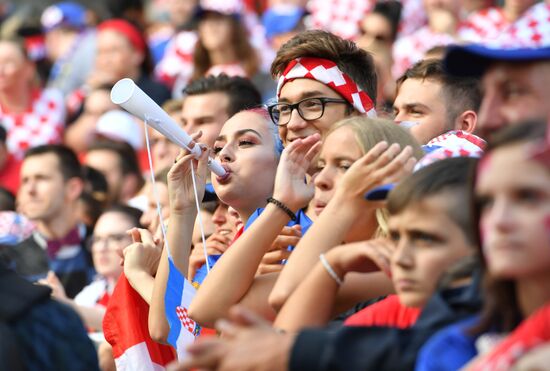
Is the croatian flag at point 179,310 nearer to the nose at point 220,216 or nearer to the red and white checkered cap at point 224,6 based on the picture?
the nose at point 220,216

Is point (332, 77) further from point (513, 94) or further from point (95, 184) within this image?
point (95, 184)

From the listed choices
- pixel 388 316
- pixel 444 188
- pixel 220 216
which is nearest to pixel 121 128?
pixel 220 216

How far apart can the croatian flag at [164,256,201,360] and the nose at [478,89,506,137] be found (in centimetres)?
172

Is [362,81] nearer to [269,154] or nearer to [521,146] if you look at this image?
[269,154]

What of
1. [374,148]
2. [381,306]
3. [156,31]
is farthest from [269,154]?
[156,31]

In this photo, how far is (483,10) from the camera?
10242mm

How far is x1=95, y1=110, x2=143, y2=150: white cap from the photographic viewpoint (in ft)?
33.7

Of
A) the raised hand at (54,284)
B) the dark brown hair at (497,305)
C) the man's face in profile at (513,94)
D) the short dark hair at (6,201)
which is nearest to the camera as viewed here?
the dark brown hair at (497,305)

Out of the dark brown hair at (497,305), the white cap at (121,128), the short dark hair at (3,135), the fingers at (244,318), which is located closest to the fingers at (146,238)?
the fingers at (244,318)

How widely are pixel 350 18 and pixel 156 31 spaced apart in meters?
3.25

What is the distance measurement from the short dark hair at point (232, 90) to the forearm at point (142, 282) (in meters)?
1.28

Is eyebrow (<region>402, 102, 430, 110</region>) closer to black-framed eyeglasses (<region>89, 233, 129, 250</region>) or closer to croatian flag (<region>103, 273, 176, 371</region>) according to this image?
croatian flag (<region>103, 273, 176, 371</region>)

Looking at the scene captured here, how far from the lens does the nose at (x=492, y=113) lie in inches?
132

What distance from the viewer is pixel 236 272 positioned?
4.38m
